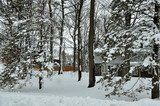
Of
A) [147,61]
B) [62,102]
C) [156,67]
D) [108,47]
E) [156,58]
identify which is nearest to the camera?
[62,102]

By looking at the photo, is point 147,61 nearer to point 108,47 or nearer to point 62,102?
point 108,47

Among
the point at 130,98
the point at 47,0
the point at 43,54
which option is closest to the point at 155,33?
the point at 130,98

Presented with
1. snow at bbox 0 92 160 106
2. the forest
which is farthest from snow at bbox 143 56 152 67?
snow at bbox 0 92 160 106

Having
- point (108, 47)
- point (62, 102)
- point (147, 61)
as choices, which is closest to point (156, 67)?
point (147, 61)

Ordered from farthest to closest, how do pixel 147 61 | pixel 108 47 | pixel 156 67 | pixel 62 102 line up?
pixel 108 47 → pixel 156 67 → pixel 147 61 → pixel 62 102

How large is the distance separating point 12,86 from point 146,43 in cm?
978

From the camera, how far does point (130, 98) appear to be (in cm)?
1717

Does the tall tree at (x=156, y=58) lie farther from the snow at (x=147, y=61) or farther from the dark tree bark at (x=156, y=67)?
the snow at (x=147, y=61)

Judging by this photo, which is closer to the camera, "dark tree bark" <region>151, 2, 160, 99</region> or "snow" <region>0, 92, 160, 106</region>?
"snow" <region>0, 92, 160, 106</region>

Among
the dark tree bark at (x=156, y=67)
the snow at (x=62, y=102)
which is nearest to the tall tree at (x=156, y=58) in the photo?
the dark tree bark at (x=156, y=67)

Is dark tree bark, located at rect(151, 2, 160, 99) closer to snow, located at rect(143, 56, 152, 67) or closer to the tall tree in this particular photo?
the tall tree

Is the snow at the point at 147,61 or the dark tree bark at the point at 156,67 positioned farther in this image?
the dark tree bark at the point at 156,67

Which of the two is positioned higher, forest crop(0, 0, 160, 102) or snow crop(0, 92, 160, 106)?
forest crop(0, 0, 160, 102)

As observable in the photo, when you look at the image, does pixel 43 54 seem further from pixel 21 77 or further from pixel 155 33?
pixel 155 33
